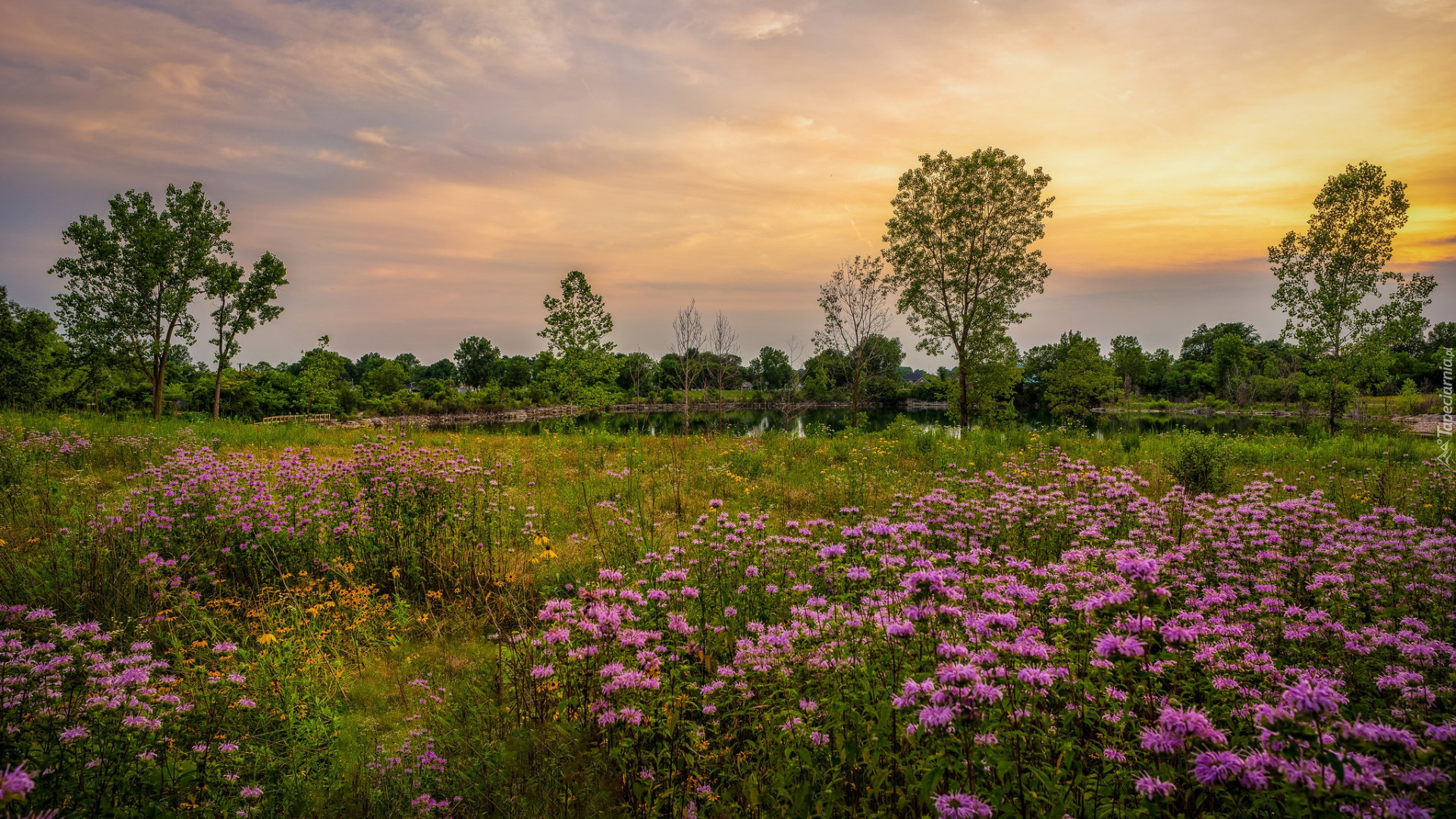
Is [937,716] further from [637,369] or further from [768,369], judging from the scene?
[768,369]

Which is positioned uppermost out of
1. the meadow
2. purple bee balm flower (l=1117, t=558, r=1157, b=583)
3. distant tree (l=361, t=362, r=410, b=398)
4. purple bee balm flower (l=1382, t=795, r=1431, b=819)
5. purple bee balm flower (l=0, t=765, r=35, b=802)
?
distant tree (l=361, t=362, r=410, b=398)

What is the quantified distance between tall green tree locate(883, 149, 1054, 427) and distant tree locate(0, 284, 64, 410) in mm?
39013

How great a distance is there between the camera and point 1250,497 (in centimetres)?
555

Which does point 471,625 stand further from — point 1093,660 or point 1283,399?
point 1283,399

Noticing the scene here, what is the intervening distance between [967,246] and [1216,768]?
86.8 ft

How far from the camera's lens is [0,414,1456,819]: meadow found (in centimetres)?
210

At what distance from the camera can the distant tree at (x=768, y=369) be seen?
Answer: 98812 millimetres

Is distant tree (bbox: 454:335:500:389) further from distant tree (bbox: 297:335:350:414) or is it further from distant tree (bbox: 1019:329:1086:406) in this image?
distant tree (bbox: 1019:329:1086:406)

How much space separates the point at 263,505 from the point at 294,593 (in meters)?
1.70

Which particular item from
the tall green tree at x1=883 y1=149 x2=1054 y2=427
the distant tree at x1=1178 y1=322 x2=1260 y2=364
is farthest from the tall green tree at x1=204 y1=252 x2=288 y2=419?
the distant tree at x1=1178 y1=322 x2=1260 y2=364

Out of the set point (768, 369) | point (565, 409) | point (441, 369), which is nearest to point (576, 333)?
point (565, 409)

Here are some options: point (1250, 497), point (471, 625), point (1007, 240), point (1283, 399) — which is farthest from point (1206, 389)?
point (471, 625)

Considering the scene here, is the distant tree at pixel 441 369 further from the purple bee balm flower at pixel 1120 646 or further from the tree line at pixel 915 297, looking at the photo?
the purple bee balm flower at pixel 1120 646

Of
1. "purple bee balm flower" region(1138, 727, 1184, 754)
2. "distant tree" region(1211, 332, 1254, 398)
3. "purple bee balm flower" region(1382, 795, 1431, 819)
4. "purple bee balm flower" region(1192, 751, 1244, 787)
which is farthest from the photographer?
"distant tree" region(1211, 332, 1254, 398)
